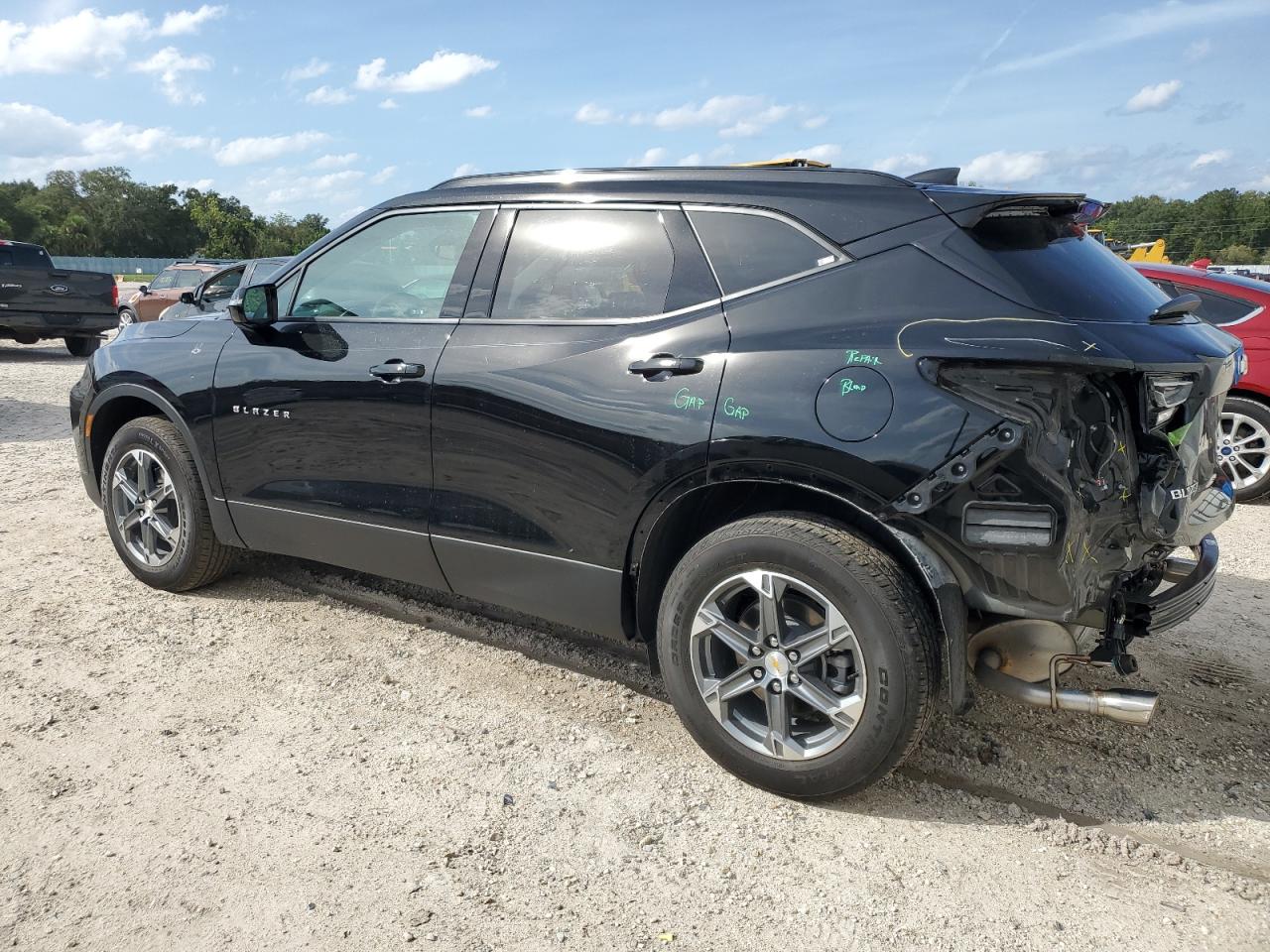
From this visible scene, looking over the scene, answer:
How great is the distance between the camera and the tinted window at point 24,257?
54.4 ft

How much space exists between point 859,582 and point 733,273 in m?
1.08

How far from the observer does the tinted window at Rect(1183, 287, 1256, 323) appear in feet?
23.7

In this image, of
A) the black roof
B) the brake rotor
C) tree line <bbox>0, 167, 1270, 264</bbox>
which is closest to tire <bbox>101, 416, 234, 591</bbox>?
the black roof

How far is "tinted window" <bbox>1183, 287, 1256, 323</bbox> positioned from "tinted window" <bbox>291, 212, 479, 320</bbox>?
5910mm

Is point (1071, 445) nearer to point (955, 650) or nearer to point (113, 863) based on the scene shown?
point (955, 650)

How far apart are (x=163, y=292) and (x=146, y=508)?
18689 mm

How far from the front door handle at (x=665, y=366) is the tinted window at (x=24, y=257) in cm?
1671

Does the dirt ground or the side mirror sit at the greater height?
the side mirror

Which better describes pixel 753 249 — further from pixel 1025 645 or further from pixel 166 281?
pixel 166 281

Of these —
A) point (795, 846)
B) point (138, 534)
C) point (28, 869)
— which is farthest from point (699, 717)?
point (138, 534)

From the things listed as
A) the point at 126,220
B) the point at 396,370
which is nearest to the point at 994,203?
the point at 396,370

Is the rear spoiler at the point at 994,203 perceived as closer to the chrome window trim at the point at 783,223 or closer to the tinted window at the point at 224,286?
the chrome window trim at the point at 783,223

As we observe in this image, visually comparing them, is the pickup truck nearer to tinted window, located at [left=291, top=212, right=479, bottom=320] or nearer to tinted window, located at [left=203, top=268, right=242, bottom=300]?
tinted window, located at [left=203, top=268, right=242, bottom=300]

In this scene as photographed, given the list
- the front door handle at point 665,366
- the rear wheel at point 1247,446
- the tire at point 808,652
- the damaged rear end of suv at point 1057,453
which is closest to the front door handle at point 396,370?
A: the front door handle at point 665,366
